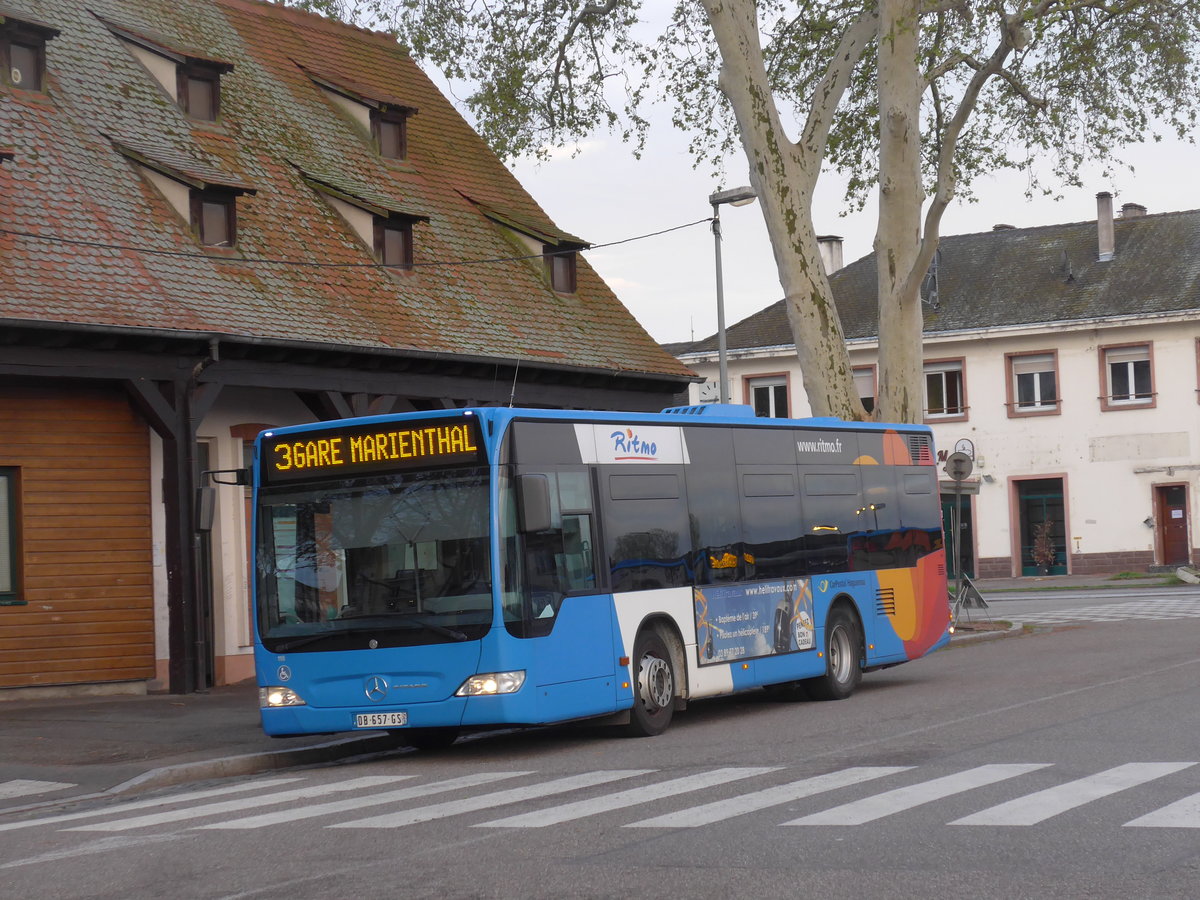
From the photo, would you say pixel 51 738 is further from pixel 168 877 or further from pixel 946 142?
pixel 946 142

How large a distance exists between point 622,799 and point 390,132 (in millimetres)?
19558

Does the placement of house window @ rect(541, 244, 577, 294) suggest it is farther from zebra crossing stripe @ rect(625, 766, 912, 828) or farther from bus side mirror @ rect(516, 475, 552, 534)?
zebra crossing stripe @ rect(625, 766, 912, 828)

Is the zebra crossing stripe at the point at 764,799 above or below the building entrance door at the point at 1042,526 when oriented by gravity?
below

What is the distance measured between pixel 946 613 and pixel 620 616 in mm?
7177

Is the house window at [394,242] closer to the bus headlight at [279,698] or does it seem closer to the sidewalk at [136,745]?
the sidewalk at [136,745]

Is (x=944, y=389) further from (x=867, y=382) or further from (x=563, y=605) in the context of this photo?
(x=563, y=605)

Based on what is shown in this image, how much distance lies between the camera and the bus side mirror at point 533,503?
13055mm

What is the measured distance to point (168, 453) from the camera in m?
20.2

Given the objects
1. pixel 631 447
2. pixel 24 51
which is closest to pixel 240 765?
pixel 631 447

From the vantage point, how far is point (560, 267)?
2845 cm

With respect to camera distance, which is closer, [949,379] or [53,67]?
[53,67]

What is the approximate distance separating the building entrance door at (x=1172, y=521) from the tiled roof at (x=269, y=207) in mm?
23524

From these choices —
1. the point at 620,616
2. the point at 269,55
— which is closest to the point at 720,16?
the point at 269,55

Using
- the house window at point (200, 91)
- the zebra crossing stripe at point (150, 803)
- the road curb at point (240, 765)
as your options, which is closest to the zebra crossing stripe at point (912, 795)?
the zebra crossing stripe at point (150, 803)
